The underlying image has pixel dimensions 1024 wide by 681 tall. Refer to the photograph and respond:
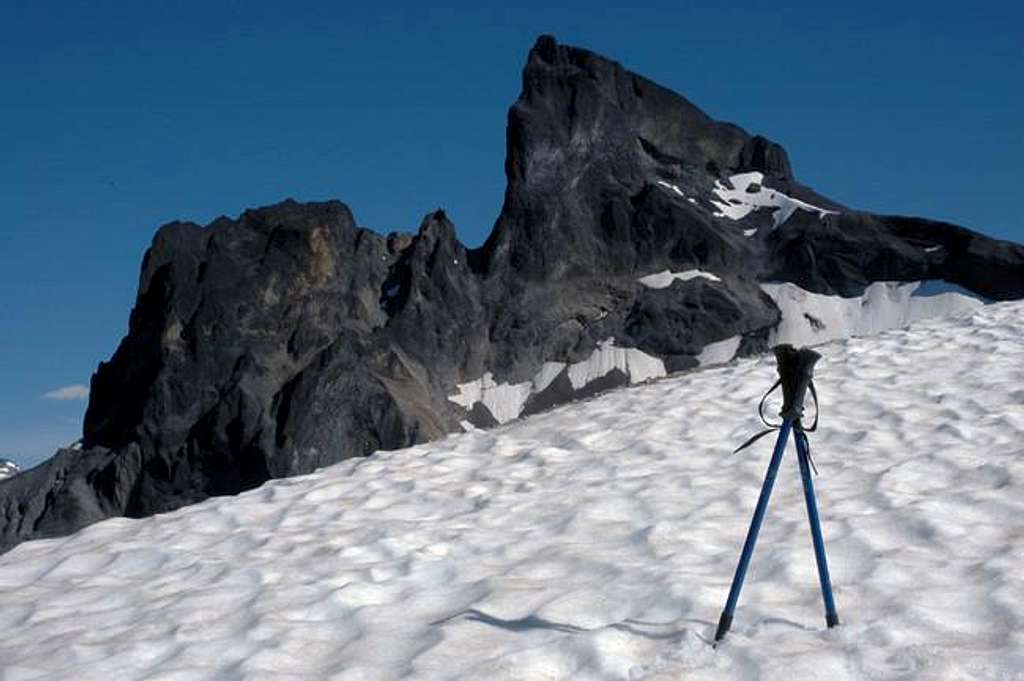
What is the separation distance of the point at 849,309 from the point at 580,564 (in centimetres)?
11081

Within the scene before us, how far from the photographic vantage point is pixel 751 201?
12762 centimetres

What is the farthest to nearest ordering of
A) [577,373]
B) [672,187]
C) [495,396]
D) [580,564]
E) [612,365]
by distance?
[672,187] < [577,373] < [612,365] < [495,396] < [580,564]

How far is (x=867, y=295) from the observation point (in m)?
115

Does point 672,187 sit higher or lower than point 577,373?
higher

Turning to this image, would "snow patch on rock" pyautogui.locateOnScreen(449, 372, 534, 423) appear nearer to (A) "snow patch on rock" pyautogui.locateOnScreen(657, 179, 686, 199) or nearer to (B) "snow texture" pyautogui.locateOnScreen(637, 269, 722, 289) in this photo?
(B) "snow texture" pyautogui.locateOnScreen(637, 269, 722, 289)

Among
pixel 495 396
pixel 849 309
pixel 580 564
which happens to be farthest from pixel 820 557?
pixel 849 309

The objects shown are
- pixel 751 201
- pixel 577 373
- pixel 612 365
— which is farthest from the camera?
pixel 751 201

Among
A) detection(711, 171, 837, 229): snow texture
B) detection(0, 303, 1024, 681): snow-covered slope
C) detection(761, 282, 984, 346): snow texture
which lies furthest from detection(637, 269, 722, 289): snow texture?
detection(0, 303, 1024, 681): snow-covered slope

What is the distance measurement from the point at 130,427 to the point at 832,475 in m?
90.8

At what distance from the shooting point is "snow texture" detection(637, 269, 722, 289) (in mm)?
114062

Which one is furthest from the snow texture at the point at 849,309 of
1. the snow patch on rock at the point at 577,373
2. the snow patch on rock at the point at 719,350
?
the snow patch on rock at the point at 577,373

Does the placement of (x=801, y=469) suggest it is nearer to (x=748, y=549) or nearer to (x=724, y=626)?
(x=748, y=549)

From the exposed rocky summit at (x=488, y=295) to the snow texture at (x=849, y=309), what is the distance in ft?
4.09

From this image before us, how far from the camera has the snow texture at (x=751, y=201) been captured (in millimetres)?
124688
